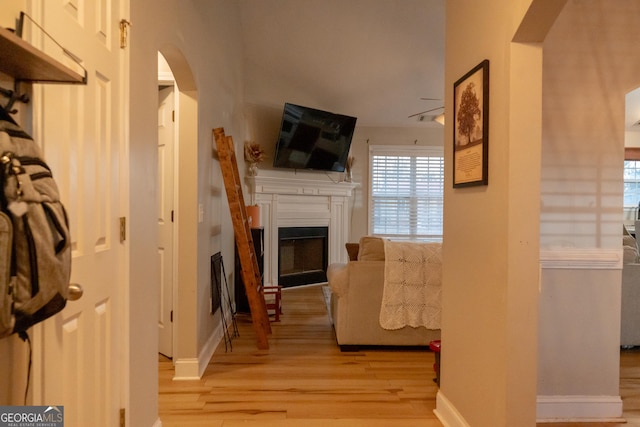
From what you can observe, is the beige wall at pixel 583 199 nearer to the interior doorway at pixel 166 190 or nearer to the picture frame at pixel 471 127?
the picture frame at pixel 471 127

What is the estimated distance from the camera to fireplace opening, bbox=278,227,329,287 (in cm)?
582

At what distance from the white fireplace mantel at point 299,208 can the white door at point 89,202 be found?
148 inches

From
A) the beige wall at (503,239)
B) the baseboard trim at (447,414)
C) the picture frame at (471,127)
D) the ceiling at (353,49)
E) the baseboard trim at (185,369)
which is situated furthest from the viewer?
the ceiling at (353,49)

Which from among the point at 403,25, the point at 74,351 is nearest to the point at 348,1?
the point at 403,25

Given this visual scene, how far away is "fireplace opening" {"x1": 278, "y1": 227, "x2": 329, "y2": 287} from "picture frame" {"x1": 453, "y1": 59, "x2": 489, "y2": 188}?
3.98 m

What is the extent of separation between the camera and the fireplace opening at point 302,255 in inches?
229

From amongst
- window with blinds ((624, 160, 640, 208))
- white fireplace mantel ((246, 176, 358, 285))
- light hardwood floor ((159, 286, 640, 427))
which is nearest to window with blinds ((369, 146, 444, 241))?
white fireplace mantel ((246, 176, 358, 285))

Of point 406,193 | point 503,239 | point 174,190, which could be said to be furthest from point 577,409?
point 406,193

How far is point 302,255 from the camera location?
6125 mm

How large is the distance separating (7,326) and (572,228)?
103 inches

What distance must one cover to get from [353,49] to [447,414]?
4489 millimetres

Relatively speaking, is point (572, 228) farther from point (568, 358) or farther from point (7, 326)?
point (7, 326)

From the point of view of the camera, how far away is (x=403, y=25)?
4.69 m

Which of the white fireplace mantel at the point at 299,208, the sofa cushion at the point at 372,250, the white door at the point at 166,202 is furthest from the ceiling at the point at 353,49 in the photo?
the sofa cushion at the point at 372,250
